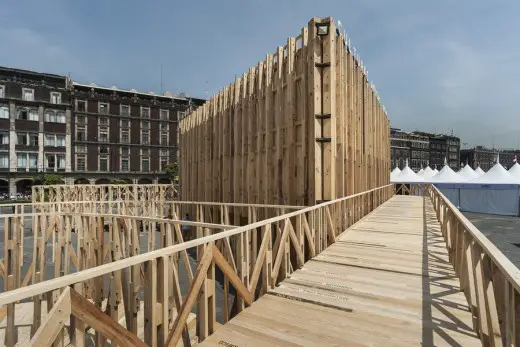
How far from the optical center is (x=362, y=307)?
3926mm

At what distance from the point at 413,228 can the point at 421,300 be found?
588 centimetres

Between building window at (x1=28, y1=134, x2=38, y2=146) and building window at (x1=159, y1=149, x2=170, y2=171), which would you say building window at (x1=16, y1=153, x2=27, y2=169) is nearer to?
building window at (x1=28, y1=134, x2=38, y2=146)

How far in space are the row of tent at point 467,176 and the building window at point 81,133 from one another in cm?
4702

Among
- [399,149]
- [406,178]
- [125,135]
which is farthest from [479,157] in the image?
[125,135]

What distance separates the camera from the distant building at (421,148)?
95375mm

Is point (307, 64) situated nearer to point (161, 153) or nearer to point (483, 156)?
point (161, 153)

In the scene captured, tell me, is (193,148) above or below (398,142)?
below

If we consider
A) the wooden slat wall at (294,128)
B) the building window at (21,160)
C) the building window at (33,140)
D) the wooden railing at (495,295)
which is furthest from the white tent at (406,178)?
the building window at (21,160)

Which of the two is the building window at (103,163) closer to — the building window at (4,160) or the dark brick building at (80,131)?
the dark brick building at (80,131)

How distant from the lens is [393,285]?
15.3 ft

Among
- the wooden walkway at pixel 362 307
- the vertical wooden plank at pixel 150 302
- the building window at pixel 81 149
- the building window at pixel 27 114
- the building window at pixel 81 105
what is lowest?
the wooden walkway at pixel 362 307

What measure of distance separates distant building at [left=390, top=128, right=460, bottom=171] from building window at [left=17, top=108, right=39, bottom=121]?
86.3 m

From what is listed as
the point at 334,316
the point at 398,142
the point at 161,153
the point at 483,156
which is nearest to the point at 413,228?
the point at 334,316

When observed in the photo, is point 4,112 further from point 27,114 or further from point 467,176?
point 467,176
